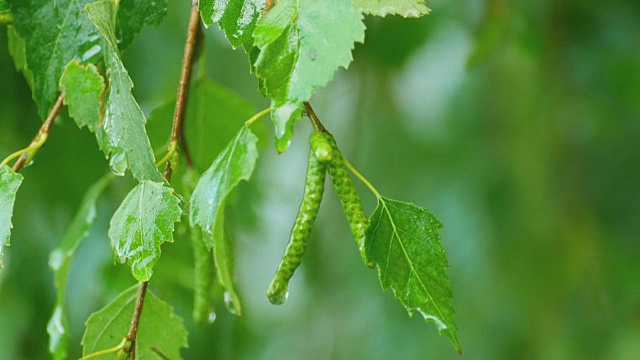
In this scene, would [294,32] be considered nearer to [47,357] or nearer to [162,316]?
[162,316]

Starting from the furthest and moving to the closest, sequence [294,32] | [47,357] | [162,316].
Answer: [47,357], [162,316], [294,32]

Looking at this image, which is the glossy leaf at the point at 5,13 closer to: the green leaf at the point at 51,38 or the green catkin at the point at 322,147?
the green leaf at the point at 51,38

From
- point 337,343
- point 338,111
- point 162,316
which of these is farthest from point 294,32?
point 337,343

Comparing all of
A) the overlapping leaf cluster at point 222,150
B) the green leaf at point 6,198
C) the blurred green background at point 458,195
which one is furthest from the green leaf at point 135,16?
the blurred green background at point 458,195

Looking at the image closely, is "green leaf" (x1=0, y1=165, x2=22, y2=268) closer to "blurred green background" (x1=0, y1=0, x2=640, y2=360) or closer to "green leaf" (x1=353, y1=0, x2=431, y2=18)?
"green leaf" (x1=353, y1=0, x2=431, y2=18)

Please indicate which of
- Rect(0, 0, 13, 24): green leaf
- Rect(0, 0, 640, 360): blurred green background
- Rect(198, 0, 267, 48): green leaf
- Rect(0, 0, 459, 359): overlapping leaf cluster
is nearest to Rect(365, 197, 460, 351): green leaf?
Rect(0, 0, 459, 359): overlapping leaf cluster

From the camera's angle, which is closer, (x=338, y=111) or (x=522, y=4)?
(x=522, y=4)
